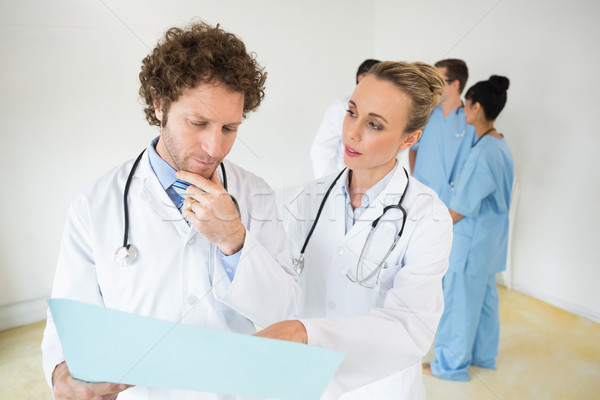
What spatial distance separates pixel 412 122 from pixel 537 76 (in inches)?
65.4

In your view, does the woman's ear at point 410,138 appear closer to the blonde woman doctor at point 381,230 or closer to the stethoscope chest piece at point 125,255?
the blonde woman doctor at point 381,230

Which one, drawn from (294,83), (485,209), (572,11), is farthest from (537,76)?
(294,83)

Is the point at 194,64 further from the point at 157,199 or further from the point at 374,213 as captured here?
the point at 374,213

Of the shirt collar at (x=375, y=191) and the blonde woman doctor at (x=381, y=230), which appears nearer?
the blonde woman doctor at (x=381, y=230)

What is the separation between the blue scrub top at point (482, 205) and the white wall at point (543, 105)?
70cm

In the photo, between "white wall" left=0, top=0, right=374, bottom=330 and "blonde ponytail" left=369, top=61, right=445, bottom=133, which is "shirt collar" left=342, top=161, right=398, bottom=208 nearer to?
"blonde ponytail" left=369, top=61, right=445, bottom=133

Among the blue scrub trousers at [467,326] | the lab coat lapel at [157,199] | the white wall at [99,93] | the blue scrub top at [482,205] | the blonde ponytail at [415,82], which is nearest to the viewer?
the lab coat lapel at [157,199]

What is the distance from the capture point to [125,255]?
71cm

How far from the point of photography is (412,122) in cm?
97

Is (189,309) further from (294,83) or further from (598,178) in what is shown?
(598,178)

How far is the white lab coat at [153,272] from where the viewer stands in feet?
2.35

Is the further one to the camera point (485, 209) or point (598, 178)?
point (598, 178)

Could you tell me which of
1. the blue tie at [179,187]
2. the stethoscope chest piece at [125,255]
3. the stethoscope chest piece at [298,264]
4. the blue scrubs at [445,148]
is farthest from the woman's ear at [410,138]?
the blue scrubs at [445,148]

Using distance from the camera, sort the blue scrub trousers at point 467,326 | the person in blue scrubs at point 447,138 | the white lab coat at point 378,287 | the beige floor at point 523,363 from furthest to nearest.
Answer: the person in blue scrubs at point 447,138 < the blue scrub trousers at point 467,326 < the beige floor at point 523,363 < the white lab coat at point 378,287
